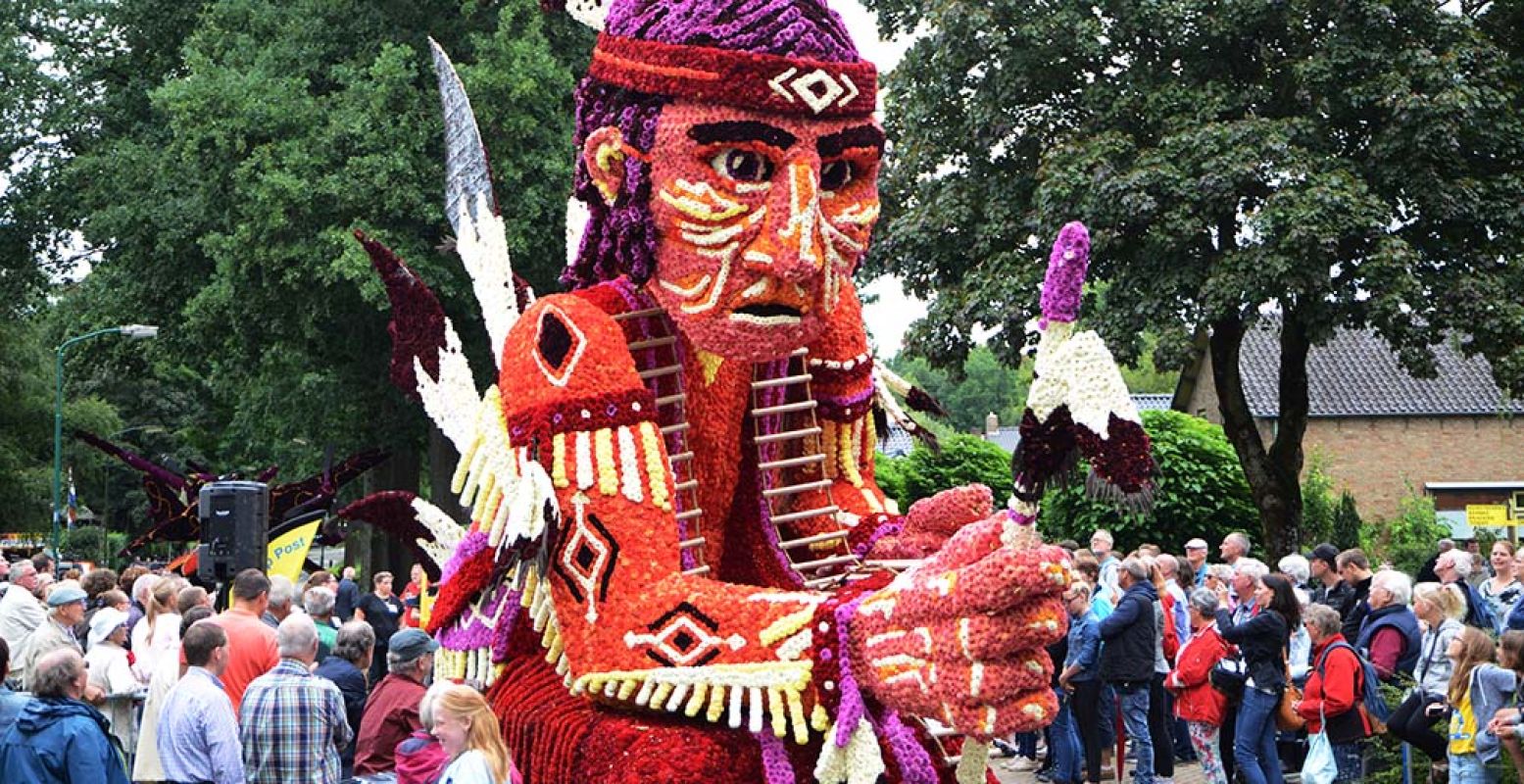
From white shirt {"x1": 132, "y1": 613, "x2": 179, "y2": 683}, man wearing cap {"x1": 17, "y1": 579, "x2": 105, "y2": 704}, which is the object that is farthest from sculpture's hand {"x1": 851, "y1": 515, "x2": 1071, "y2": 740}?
white shirt {"x1": 132, "y1": 613, "x2": 179, "y2": 683}

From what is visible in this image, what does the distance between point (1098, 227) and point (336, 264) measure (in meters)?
8.54

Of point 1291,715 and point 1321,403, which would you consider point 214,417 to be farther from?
point 1291,715

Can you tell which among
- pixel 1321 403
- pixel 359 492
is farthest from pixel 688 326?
pixel 1321 403

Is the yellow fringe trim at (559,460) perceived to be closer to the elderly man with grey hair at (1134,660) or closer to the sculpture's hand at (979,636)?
the sculpture's hand at (979,636)

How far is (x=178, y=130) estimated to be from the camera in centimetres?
2298

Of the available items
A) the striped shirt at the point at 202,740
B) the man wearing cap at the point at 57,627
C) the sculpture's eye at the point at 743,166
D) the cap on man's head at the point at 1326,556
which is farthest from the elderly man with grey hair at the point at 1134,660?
the sculpture's eye at the point at 743,166

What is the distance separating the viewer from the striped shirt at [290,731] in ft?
25.7

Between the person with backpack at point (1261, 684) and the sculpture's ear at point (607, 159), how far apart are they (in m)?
7.03

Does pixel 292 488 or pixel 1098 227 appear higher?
pixel 1098 227

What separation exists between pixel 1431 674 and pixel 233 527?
7542 millimetres

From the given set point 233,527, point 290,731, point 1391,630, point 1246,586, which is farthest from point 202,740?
point 1391,630

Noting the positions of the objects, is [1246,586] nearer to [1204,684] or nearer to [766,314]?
[1204,684]

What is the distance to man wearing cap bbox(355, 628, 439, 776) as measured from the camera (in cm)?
809

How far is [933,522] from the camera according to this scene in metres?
5.90
